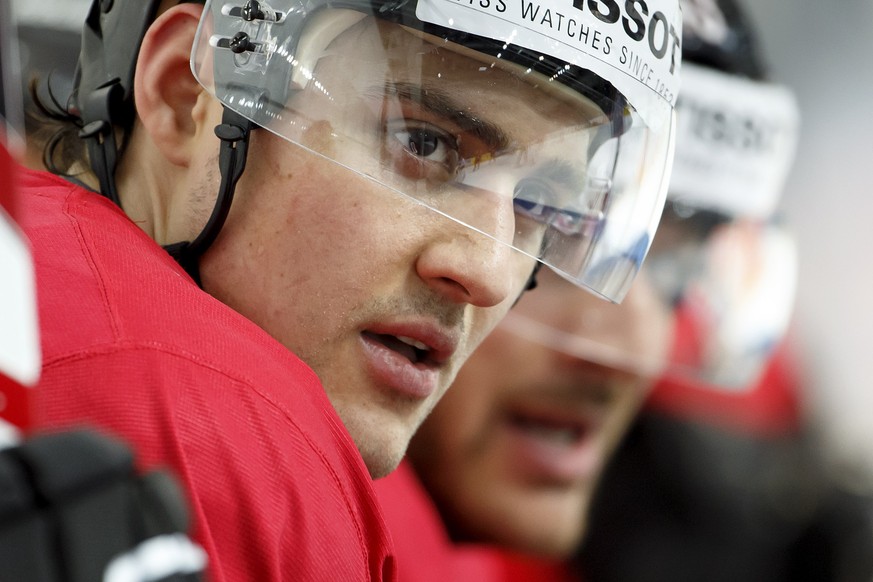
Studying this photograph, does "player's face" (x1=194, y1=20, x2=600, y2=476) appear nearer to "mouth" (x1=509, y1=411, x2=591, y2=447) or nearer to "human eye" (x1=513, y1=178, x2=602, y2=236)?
"human eye" (x1=513, y1=178, x2=602, y2=236)

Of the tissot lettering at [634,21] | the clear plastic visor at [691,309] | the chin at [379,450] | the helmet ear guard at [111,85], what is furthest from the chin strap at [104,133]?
the clear plastic visor at [691,309]

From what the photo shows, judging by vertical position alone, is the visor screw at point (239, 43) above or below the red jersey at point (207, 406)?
above

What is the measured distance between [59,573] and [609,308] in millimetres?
1709

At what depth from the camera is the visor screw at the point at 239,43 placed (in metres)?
0.97

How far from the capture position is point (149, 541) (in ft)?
1.74

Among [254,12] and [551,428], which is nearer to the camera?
[254,12]

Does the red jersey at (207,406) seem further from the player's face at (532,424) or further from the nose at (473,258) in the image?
the player's face at (532,424)

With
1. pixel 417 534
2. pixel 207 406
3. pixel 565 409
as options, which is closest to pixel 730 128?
pixel 565 409

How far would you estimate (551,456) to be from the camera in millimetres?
2111

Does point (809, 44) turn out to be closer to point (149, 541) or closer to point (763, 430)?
point (763, 430)

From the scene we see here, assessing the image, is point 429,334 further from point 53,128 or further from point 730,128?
point 730,128

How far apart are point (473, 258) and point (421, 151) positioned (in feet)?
0.33

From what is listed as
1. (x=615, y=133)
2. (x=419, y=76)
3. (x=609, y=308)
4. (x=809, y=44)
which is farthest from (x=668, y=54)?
(x=809, y=44)

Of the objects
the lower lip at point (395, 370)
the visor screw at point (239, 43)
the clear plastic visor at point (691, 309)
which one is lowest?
the clear plastic visor at point (691, 309)
